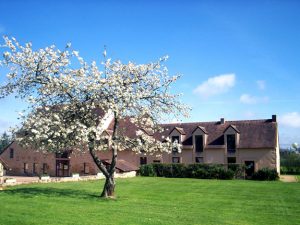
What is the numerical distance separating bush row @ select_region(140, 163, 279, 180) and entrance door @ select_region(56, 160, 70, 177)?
37.7 feet

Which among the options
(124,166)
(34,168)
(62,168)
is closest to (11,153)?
(34,168)

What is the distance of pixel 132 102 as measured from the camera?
21484mm

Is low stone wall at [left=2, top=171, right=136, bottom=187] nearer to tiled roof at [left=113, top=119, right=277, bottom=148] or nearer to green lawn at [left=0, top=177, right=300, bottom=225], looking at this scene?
tiled roof at [left=113, top=119, right=277, bottom=148]

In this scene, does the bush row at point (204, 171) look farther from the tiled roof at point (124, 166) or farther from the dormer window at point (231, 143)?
the dormer window at point (231, 143)

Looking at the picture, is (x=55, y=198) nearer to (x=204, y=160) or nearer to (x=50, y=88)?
(x=50, y=88)

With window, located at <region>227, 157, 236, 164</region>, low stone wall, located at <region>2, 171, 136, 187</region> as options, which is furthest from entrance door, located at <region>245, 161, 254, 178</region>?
low stone wall, located at <region>2, 171, 136, 187</region>

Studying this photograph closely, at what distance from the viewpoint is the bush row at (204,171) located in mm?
40219

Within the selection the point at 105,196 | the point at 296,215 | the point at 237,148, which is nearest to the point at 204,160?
the point at 237,148

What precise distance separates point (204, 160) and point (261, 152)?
23.6 feet

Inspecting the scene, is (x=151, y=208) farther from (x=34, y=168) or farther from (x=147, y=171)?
(x=34, y=168)

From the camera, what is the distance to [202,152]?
46906 millimetres

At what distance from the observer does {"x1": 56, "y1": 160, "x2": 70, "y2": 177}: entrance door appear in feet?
163

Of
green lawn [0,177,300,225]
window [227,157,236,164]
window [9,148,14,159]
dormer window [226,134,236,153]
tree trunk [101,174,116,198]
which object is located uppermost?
dormer window [226,134,236,153]

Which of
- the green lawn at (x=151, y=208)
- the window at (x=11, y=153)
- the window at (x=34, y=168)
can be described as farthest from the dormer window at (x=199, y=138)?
the window at (x=11, y=153)
